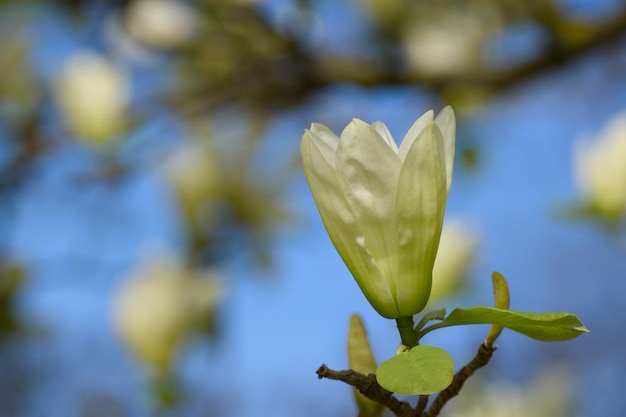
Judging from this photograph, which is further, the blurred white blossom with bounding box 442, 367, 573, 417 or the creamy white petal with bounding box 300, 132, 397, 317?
the blurred white blossom with bounding box 442, 367, 573, 417

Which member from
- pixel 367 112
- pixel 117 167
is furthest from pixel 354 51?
pixel 117 167

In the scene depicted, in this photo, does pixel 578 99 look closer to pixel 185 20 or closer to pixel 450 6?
pixel 450 6

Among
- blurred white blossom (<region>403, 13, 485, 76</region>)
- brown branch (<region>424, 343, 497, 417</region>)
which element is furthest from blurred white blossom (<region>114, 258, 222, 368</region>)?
brown branch (<region>424, 343, 497, 417</region>)

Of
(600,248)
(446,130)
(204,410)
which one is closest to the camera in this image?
(446,130)

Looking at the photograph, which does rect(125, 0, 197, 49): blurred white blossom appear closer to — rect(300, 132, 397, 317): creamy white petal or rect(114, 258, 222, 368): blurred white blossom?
rect(114, 258, 222, 368): blurred white blossom

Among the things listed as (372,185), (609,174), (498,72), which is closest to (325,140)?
(372,185)

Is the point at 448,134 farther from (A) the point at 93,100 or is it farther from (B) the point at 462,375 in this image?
(A) the point at 93,100

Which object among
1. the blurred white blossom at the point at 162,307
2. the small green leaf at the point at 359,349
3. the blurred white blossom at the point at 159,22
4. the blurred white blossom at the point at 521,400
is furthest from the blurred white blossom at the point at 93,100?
the small green leaf at the point at 359,349
